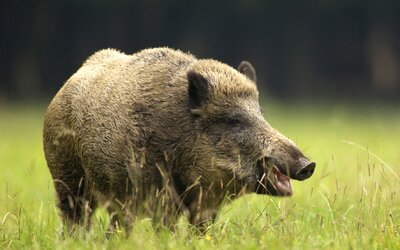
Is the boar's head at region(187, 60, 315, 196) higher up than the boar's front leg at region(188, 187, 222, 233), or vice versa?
the boar's head at region(187, 60, 315, 196)

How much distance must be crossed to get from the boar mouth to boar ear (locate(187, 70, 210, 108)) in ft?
2.19

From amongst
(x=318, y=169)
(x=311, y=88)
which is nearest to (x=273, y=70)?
(x=311, y=88)

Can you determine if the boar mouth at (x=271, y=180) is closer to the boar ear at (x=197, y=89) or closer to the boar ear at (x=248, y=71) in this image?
the boar ear at (x=197, y=89)

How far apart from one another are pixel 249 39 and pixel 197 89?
111 feet

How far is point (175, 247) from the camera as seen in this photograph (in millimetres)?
5906

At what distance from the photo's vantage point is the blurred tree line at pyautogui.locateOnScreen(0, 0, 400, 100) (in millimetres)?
38062

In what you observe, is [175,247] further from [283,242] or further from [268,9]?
[268,9]

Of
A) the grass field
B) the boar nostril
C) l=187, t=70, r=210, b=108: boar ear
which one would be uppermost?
l=187, t=70, r=210, b=108: boar ear

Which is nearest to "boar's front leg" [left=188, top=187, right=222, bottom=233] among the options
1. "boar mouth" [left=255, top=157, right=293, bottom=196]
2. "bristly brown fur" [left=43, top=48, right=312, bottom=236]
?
"bristly brown fur" [left=43, top=48, right=312, bottom=236]

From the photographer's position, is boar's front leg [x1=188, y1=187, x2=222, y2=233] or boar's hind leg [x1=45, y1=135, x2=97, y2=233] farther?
boar's hind leg [x1=45, y1=135, x2=97, y2=233]

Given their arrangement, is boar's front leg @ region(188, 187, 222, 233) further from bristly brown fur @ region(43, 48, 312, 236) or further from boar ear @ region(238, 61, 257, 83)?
boar ear @ region(238, 61, 257, 83)

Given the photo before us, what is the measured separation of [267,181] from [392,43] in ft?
115

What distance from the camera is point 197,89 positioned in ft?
23.2

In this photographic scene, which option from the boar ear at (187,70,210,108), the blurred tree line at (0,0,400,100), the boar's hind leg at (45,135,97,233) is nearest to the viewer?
the boar ear at (187,70,210,108)
